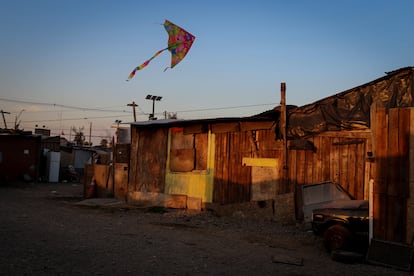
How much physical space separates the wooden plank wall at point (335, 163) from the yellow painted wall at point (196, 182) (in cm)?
304

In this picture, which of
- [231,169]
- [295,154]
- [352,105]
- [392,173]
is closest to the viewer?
[392,173]

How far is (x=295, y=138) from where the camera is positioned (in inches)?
517

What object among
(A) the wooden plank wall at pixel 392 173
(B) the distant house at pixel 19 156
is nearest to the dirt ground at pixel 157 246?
(A) the wooden plank wall at pixel 392 173

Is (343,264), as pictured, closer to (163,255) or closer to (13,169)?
(163,255)

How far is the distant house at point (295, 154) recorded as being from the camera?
8102 mm

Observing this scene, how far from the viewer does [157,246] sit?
350 inches

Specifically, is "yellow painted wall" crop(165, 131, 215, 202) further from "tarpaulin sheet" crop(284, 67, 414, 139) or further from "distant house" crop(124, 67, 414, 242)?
"tarpaulin sheet" crop(284, 67, 414, 139)

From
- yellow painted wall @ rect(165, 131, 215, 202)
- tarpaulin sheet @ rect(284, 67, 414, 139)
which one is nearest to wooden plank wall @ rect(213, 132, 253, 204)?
yellow painted wall @ rect(165, 131, 215, 202)

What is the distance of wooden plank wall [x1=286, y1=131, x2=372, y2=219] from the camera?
11797mm

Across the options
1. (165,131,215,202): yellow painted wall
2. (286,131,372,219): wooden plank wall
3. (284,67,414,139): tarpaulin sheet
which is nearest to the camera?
(284,67,414,139): tarpaulin sheet

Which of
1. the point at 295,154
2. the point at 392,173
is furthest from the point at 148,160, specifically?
the point at 392,173

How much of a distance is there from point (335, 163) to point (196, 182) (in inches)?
204

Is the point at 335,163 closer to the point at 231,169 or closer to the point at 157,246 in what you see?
the point at 231,169

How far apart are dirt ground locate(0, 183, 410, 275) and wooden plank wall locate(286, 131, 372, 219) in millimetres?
1617
